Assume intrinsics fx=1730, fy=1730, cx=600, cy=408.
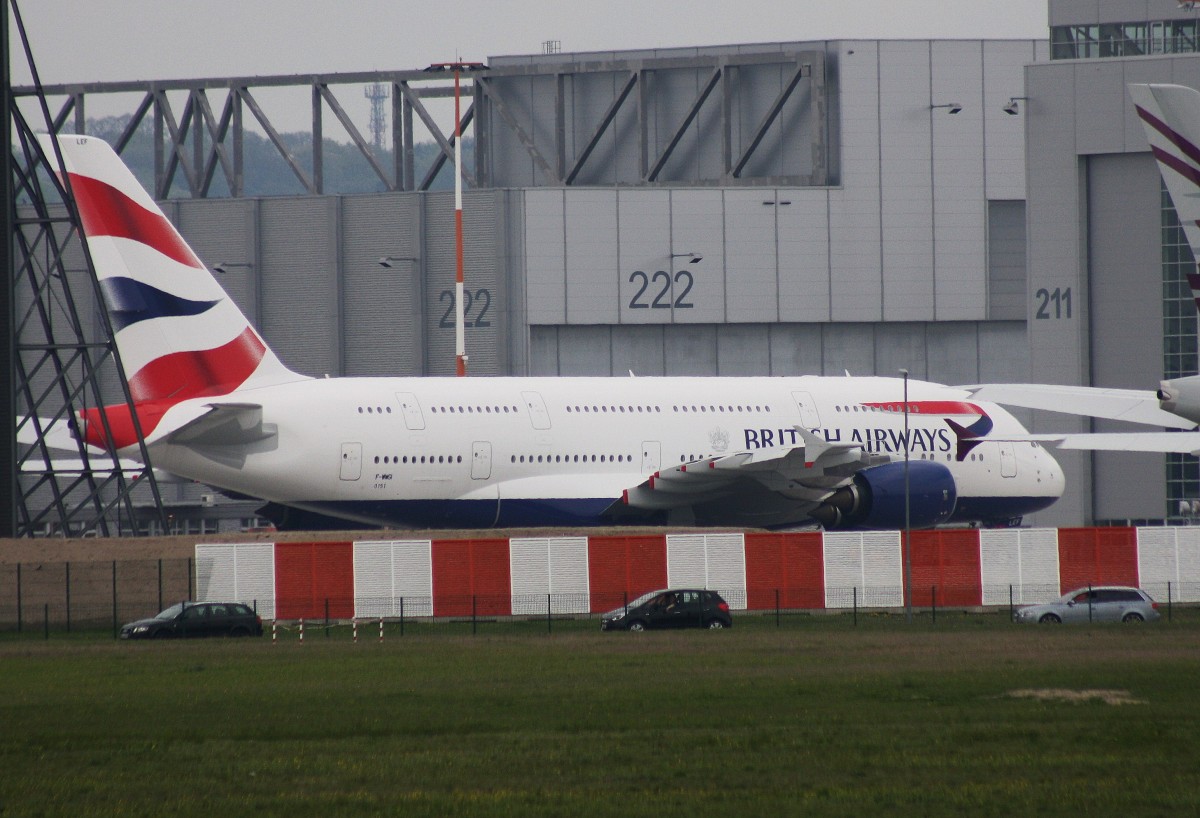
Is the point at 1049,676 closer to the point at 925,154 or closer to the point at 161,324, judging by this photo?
the point at 161,324

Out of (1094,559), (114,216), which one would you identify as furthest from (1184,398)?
(114,216)

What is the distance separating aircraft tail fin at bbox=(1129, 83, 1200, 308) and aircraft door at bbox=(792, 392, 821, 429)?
26.2 m

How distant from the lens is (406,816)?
1623cm

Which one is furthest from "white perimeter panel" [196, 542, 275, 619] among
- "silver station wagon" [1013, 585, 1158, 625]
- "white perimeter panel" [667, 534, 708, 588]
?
"silver station wagon" [1013, 585, 1158, 625]

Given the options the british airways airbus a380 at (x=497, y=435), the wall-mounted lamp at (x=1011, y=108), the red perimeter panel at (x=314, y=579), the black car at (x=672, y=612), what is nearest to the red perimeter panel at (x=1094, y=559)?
the british airways airbus a380 at (x=497, y=435)

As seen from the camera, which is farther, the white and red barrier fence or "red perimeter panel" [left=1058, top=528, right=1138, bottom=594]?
"red perimeter panel" [left=1058, top=528, right=1138, bottom=594]

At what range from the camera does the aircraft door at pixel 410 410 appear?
45.1 metres

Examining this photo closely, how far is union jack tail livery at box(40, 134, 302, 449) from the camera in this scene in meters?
43.5

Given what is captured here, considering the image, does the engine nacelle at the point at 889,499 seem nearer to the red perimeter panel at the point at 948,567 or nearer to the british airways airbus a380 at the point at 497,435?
the british airways airbus a380 at the point at 497,435

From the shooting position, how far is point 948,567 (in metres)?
43.9

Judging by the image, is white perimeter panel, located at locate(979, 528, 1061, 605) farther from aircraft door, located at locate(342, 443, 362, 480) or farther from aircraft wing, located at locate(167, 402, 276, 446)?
aircraft wing, located at locate(167, 402, 276, 446)

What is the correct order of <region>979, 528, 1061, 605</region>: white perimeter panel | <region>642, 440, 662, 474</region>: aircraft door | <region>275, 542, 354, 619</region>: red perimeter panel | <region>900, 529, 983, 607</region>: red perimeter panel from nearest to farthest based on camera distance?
1. <region>275, 542, 354, 619</region>: red perimeter panel
2. <region>900, 529, 983, 607</region>: red perimeter panel
3. <region>979, 528, 1061, 605</region>: white perimeter panel
4. <region>642, 440, 662, 474</region>: aircraft door

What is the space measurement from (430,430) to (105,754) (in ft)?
84.1

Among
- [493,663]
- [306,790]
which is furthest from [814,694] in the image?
[306,790]
